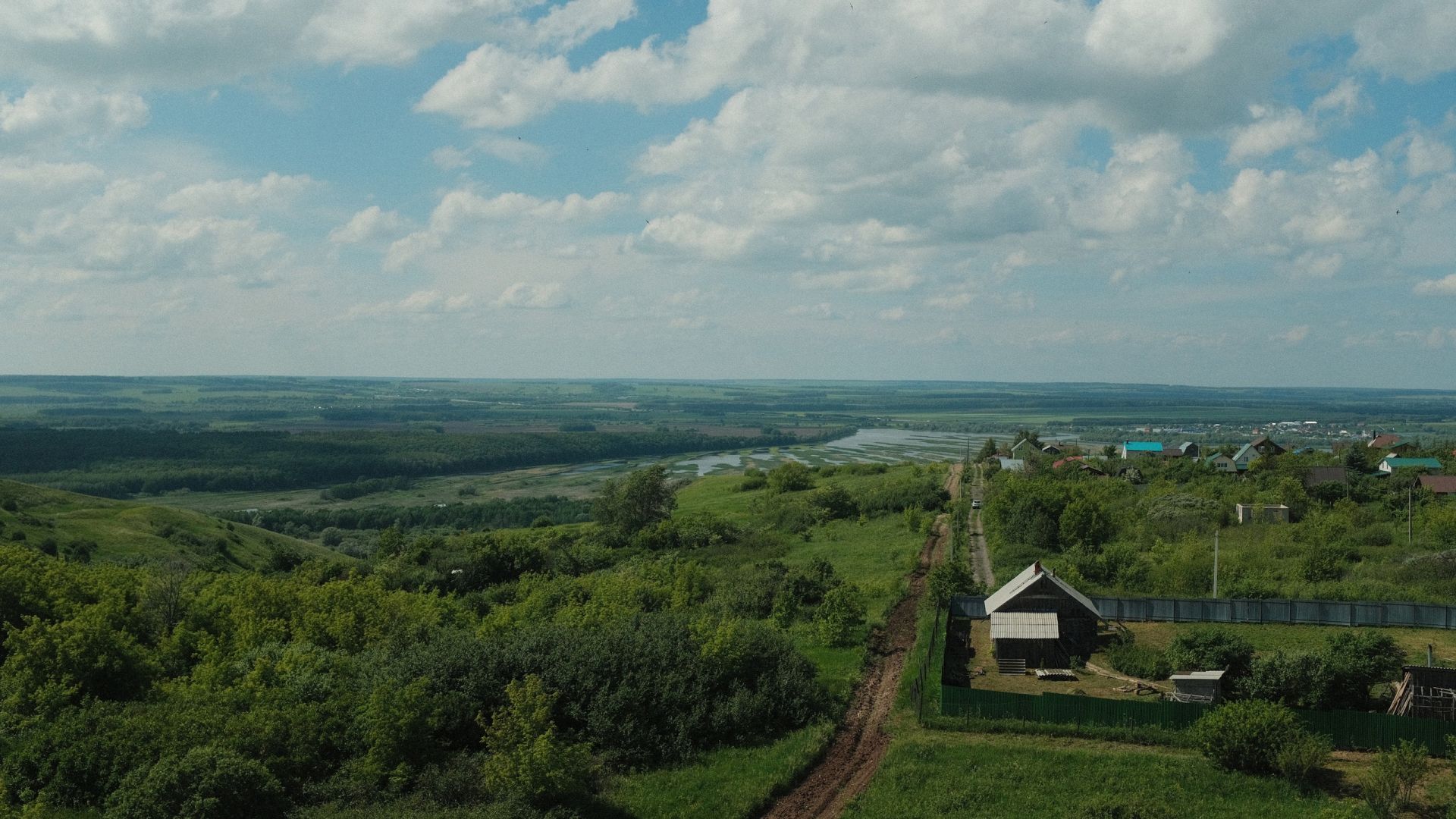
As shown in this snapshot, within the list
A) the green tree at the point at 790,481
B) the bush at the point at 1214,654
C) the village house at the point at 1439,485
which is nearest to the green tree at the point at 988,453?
the green tree at the point at 790,481

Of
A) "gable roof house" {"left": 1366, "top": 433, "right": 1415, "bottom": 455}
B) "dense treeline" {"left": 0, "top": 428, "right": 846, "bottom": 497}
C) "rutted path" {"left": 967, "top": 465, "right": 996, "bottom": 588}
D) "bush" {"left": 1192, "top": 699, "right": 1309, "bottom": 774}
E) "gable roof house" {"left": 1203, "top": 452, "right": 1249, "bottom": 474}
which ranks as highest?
Result: "gable roof house" {"left": 1366, "top": 433, "right": 1415, "bottom": 455}

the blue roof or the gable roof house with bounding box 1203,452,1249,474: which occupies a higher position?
the blue roof

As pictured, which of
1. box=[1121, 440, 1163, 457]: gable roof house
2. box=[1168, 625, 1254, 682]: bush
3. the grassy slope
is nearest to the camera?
the grassy slope

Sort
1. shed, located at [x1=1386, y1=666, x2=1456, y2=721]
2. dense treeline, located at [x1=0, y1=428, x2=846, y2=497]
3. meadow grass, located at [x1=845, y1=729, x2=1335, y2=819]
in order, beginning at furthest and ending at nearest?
dense treeline, located at [x1=0, y1=428, x2=846, y2=497] → shed, located at [x1=1386, y1=666, x2=1456, y2=721] → meadow grass, located at [x1=845, y1=729, x2=1335, y2=819]

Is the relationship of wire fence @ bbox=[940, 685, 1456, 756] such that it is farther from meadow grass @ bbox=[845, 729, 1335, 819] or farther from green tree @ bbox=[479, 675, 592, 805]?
green tree @ bbox=[479, 675, 592, 805]

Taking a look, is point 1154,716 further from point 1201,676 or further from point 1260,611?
point 1260,611

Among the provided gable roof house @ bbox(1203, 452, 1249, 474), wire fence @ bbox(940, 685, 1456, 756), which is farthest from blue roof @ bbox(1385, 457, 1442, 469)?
wire fence @ bbox(940, 685, 1456, 756)
